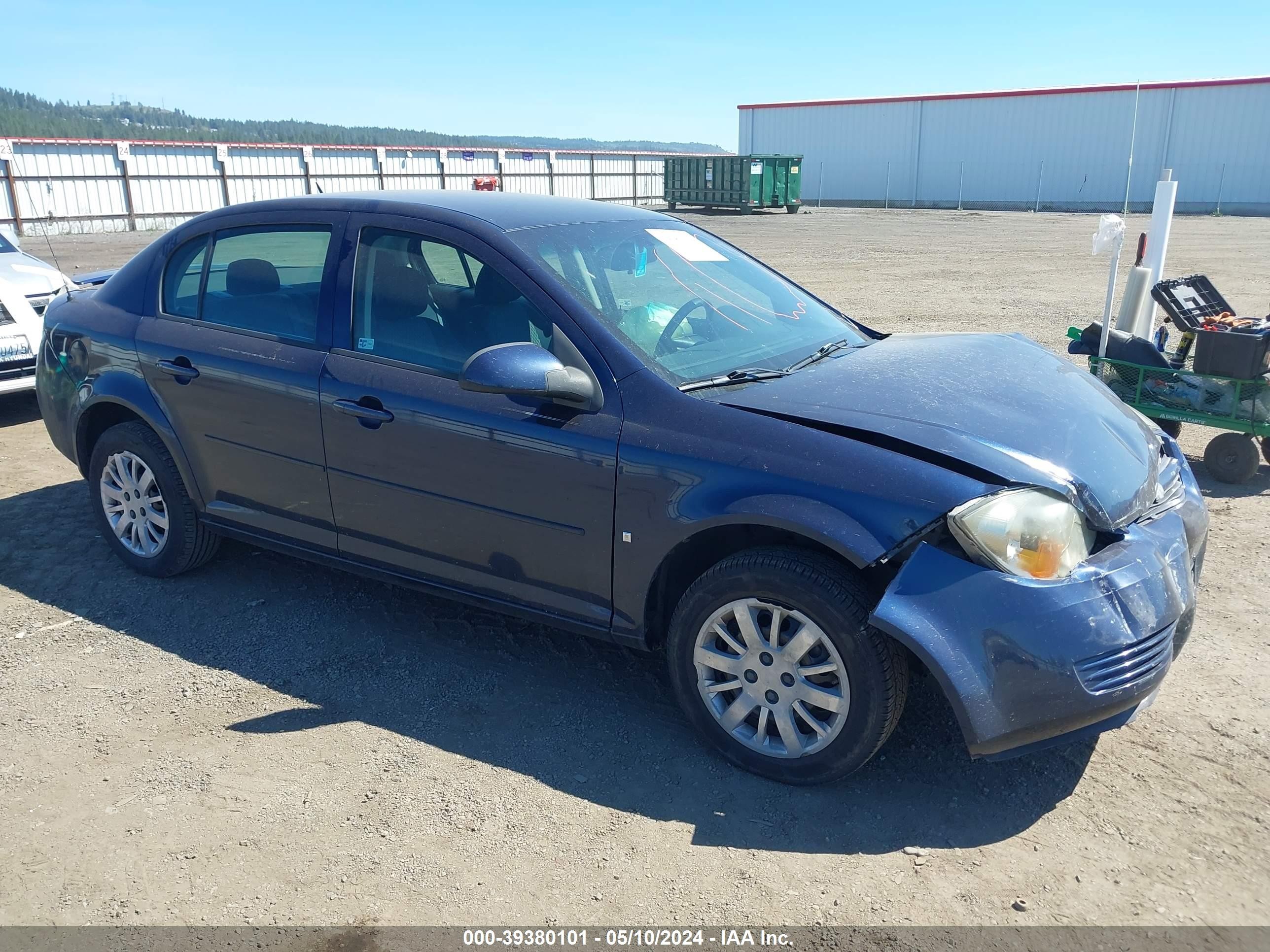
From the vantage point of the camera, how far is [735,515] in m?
3.07

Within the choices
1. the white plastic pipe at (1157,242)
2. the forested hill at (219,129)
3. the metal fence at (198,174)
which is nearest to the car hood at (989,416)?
the white plastic pipe at (1157,242)

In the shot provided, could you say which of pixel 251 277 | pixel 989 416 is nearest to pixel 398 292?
pixel 251 277

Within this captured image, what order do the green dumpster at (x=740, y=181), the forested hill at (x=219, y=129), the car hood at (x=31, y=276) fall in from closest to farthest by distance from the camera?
the car hood at (x=31, y=276), the green dumpster at (x=740, y=181), the forested hill at (x=219, y=129)

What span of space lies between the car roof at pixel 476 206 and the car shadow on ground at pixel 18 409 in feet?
15.4

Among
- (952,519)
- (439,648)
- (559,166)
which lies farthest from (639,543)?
(559,166)

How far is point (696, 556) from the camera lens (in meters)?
A: 3.36

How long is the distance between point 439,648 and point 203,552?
1455mm

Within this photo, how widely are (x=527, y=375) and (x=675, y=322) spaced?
2.37ft

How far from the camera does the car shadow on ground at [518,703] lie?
3.08 metres

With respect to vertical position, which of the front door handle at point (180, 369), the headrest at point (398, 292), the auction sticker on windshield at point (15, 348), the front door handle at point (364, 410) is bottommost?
the auction sticker on windshield at point (15, 348)

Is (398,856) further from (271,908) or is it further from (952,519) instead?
(952,519)

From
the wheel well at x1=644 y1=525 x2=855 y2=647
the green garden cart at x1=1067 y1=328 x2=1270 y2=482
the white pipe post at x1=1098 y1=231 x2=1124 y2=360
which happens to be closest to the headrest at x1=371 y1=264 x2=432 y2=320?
the wheel well at x1=644 y1=525 x2=855 y2=647

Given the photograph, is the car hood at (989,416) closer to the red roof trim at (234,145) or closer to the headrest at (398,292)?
the headrest at (398,292)

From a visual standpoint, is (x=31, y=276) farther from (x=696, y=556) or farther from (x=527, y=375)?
(x=696, y=556)
